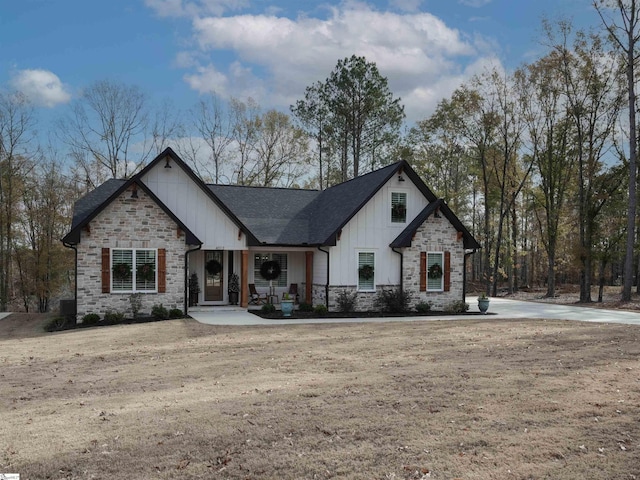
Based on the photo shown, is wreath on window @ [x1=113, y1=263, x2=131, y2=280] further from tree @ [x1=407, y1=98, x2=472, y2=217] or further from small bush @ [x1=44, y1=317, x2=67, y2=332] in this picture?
tree @ [x1=407, y1=98, x2=472, y2=217]

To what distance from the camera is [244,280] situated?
1983 cm

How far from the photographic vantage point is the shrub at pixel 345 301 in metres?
19.8

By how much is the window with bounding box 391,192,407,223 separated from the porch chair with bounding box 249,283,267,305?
18.8ft

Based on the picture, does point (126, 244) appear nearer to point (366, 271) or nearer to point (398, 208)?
point (366, 271)

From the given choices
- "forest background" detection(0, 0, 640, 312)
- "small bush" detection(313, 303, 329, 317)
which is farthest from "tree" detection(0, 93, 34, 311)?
"small bush" detection(313, 303, 329, 317)

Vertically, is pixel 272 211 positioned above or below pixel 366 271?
above

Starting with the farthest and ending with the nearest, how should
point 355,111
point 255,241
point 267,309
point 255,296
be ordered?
1. point 355,111
2. point 255,296
3. point 255,241
4. point 267,309

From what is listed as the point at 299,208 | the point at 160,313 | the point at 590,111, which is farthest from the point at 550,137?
the point at 160,313

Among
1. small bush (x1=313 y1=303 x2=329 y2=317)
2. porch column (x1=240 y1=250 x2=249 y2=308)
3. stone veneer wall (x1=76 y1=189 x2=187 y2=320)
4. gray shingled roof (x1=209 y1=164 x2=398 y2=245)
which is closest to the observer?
stone veneer wall (x1=76 y1=189 x2=187 y2=320)

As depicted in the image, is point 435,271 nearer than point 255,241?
No

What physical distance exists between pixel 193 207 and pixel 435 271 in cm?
914

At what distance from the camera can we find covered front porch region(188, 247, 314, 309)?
20.5 m

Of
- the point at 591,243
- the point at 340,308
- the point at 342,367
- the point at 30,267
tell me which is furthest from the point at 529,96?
the point at 30,267

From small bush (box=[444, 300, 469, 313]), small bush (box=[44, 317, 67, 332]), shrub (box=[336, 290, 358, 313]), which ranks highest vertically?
shrub (box=[336, 290, 358, 313])
